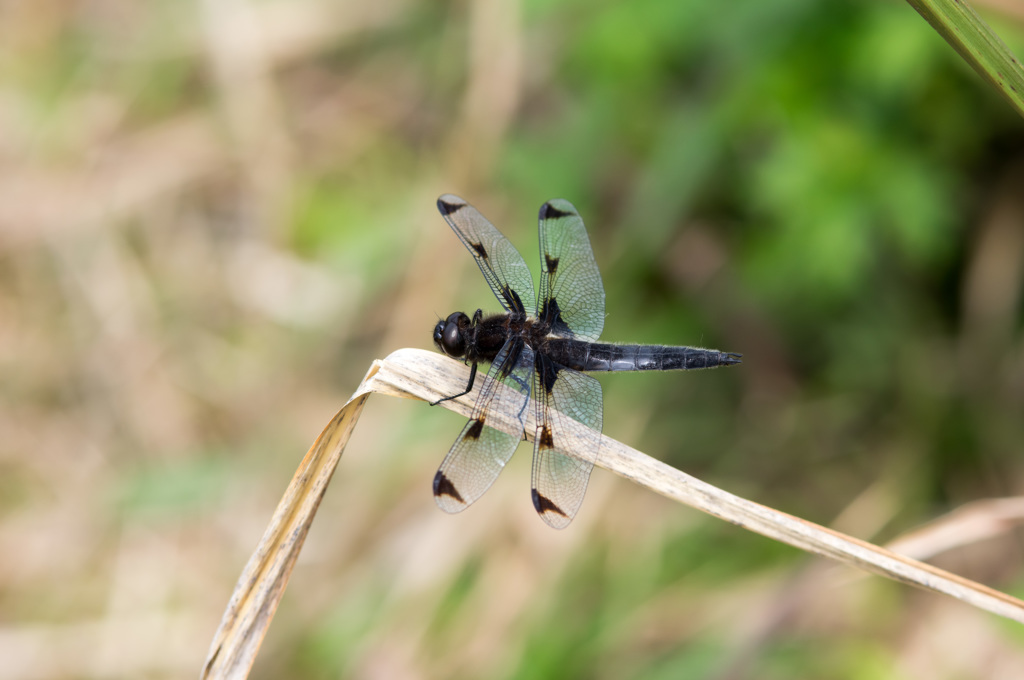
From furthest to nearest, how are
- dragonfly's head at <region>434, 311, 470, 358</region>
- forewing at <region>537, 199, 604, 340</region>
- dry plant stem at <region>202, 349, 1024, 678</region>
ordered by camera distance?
forewing at <region>537, 199, 604, 340</region> < dragonfly's head at <region>434, 311, 470, 358</region> < dry plant stem at <region>202, 349, 1024, 678</region>

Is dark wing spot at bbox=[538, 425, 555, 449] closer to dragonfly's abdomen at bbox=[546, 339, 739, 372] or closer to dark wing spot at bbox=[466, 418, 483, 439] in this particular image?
dark wing spot at bbox=[466, 418, 483, 439]

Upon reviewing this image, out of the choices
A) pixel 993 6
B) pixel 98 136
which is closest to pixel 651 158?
pixel 993 6

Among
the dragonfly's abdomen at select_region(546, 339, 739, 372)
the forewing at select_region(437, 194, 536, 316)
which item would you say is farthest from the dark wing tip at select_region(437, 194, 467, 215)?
the dragonfly's abdomen at select_region(546, 339, 739, 372)

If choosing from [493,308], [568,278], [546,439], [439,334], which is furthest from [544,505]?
[493,308]

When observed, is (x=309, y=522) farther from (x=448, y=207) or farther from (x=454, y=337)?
(x=448, y=207)

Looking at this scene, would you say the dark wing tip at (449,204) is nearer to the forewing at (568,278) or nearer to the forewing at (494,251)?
the forewing at (494,251)

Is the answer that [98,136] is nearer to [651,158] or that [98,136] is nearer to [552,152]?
[552,152]
